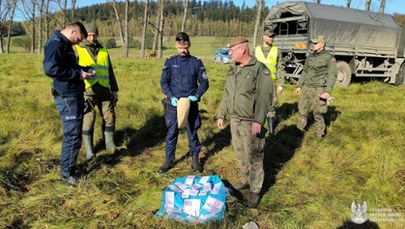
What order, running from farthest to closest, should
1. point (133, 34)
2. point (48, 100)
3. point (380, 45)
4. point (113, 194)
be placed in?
point (133, 34) < point (380, 45) < point (48, 100) < point (113, 194)

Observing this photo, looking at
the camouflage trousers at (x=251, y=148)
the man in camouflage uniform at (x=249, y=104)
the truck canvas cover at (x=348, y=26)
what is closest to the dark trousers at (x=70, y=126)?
the man in camouflage uniform at (x=249, y=104)

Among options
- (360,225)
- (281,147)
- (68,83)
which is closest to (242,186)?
(360,225)

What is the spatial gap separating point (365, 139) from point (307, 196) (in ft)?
8.51

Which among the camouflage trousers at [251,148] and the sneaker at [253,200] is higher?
the camouflage trousers at [251,148]

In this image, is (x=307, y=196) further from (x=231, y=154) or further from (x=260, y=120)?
(x=231, y=154)

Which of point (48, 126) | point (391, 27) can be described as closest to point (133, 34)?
point (391, 27)

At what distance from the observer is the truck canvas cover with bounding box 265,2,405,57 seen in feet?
38.2

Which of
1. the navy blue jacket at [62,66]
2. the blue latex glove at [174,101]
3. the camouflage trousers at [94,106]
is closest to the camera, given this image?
the navy blue jacket at [62,66]

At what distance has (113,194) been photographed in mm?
3701

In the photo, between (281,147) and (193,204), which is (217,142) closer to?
(281,147)

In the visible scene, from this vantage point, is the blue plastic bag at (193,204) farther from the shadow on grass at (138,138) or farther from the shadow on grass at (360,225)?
the shadow on grass at (138,138)

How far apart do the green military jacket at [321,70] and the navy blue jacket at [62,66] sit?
151 inches

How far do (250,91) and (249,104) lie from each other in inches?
5.6

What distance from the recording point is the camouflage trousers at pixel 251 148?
11.7ft
